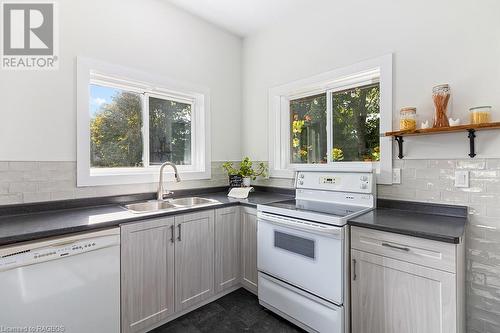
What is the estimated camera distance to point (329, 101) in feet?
8.59

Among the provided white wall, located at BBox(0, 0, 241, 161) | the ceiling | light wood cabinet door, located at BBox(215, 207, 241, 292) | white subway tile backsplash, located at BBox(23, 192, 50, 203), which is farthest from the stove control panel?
white subway tile backsplash, located at BBox(23, 192, 50, 203)

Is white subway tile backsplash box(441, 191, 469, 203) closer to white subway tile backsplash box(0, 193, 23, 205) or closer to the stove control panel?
the stove control panel

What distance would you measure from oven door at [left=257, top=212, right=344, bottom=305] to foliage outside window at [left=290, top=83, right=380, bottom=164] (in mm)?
1021

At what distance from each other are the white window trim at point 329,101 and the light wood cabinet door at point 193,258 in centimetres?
112

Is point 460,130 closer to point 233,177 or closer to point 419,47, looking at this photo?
point 419,47

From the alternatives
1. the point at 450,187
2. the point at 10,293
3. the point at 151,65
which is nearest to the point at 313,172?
the point at 450,187

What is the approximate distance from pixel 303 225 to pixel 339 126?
4.11 ft

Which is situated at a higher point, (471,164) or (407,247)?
(471,164)

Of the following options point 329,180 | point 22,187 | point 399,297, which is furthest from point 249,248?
point 22,187

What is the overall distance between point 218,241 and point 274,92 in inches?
70.7

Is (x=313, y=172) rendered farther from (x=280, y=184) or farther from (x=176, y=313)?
(x=176, y=313)

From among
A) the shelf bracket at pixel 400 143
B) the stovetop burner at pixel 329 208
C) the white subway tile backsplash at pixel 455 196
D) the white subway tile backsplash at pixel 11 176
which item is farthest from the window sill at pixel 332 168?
the white subway tile backsplash at pixel 11 176

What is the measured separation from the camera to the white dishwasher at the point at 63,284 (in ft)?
4.31

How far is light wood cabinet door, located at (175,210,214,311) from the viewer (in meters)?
2.04
